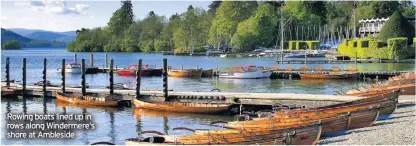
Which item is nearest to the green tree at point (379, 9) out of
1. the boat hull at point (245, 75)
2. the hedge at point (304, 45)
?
the hedge at point (304, 45)

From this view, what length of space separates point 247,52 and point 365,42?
50.8 m

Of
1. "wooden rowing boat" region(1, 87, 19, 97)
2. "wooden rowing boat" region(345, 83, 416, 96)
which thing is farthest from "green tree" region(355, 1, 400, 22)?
"wooden rowing boat" region(1, 87, 19, 97)

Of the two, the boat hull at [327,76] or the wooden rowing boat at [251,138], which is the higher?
the boat hull at [327,76]

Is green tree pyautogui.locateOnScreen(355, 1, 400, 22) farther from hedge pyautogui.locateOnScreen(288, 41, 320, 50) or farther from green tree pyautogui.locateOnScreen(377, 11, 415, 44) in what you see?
green tree pyautogui.locateOnScreen(377, 11, 415, 44)

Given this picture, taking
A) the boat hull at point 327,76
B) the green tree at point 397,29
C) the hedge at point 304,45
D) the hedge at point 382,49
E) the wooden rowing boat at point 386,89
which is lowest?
the wooden rowing boat at point 386,89

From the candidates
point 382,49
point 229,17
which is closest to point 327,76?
point 382,49

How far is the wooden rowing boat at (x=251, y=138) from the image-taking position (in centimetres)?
2448

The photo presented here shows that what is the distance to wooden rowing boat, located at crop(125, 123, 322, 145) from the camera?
964 inches

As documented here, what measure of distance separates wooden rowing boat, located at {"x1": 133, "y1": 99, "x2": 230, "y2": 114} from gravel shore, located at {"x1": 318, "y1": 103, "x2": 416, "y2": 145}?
476 inches

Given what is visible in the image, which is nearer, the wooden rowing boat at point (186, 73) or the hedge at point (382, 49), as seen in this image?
the wooden rowing boat at point (186, 73)

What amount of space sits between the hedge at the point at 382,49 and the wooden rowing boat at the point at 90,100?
55.0 m

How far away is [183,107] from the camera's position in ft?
134

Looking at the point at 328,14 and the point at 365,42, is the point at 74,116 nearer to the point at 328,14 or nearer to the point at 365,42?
the point at 365,42

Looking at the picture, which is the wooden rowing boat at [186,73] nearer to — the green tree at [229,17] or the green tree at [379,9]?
the green tree at [229,17]
